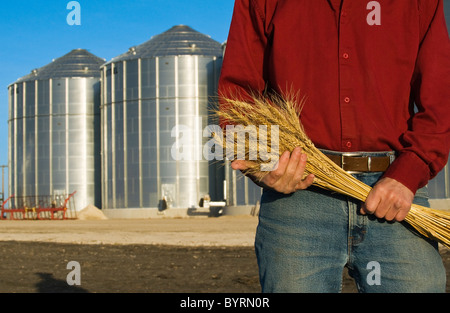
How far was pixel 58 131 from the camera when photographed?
133 ft

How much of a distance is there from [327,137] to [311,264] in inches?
19.3

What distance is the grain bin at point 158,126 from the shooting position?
34.9 metres

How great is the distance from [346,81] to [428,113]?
12.6 inches

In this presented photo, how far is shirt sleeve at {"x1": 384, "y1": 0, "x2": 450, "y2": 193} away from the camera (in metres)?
2.22

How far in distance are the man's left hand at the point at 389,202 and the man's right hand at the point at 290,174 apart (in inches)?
8.9

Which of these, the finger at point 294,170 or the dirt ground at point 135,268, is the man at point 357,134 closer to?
the finger at point 294,170

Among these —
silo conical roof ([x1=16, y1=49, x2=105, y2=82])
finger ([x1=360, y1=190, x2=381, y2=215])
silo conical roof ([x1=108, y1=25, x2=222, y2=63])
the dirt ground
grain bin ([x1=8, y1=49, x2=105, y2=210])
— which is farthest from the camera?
silo conical roof ([x1=16, y1=49, x2=105, y2=82])

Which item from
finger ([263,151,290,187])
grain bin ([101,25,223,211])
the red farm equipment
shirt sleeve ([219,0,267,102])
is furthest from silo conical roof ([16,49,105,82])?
finger ([263,151,290,187])

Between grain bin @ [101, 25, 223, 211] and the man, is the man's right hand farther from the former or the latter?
grain bin @ [101, 25, 223, 211]

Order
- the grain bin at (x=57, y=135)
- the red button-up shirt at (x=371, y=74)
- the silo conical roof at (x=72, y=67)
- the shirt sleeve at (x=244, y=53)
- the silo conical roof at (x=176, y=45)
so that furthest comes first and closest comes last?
the silo conical roof at (x=72, y=67), the grain bin at (x=57, y=135), the silo conical roof at (x=176, y=45), the shirt sleeve at (x=244, y=53), the red button-up shirt at (x=371, y=74)

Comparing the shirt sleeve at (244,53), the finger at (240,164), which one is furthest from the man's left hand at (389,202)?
the shirt sleeve at (244,53)

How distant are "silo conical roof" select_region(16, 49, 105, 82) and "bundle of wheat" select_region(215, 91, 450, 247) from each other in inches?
1624

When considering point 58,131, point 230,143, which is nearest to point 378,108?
point 230,143

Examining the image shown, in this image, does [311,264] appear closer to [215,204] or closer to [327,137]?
[327,137]
